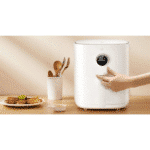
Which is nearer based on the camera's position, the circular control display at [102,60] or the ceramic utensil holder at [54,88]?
the circular control display at [102,60]

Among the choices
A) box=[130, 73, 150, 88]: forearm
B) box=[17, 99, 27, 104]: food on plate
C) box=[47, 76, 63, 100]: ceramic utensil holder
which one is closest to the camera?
box=[130, 73, 150, 88]: forearm

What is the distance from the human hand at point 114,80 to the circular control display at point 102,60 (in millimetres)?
35

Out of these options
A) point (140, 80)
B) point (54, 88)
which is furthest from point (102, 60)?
point (54, 88)

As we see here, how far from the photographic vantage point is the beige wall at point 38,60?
1813 millimetres

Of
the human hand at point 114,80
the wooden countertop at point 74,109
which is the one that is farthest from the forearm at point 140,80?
the wooden countertop at point 74,109

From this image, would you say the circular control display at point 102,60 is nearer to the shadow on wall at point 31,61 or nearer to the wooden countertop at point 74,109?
the wooden countertop at point 74,109

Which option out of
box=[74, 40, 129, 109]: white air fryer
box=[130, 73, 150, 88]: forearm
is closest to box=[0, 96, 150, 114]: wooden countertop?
box=[74, 40, 129, 109]: white air fryer

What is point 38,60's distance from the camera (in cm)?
184

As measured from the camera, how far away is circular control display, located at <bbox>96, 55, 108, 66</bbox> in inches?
58.8

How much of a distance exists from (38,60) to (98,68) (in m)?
0.47

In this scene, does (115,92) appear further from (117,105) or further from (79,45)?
(79,45)

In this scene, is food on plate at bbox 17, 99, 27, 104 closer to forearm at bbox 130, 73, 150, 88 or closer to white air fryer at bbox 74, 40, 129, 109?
white air fryer at bbox 74, 40, 129, 109

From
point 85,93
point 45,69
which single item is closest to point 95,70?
point 85,93

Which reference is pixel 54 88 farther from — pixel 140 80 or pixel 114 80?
pixel 140 80
